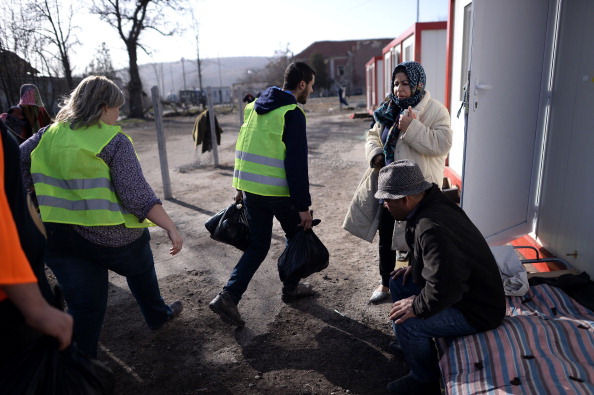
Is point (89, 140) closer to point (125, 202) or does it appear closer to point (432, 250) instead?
point (125, 202)

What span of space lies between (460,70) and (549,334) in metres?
4.63

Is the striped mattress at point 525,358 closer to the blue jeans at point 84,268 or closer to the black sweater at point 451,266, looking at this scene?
the black sweater at point 451,266

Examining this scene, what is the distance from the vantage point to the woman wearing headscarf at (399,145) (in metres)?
3.34

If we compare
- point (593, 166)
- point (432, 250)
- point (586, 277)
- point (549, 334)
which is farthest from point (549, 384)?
point (593, 166)

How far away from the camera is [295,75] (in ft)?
11.0

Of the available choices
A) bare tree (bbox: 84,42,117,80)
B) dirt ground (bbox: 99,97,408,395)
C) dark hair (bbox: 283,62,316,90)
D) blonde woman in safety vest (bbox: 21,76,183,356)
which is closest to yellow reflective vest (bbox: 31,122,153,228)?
blonde woman in safety vest (bbox: 21,76,183,356)

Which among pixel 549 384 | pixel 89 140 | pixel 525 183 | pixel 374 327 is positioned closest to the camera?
pixel 549 384

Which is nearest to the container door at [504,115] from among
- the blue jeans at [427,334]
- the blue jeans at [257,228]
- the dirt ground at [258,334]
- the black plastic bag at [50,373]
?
the dirt ground at [258,334]

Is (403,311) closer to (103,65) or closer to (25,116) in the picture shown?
(25,116)

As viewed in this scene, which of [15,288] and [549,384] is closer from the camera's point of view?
[15,288]

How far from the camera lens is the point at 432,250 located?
220 cm

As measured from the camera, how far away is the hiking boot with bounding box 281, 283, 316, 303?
3.78 meters

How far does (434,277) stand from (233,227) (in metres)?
1.77

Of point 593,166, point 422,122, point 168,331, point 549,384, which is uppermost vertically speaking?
point 422,122
